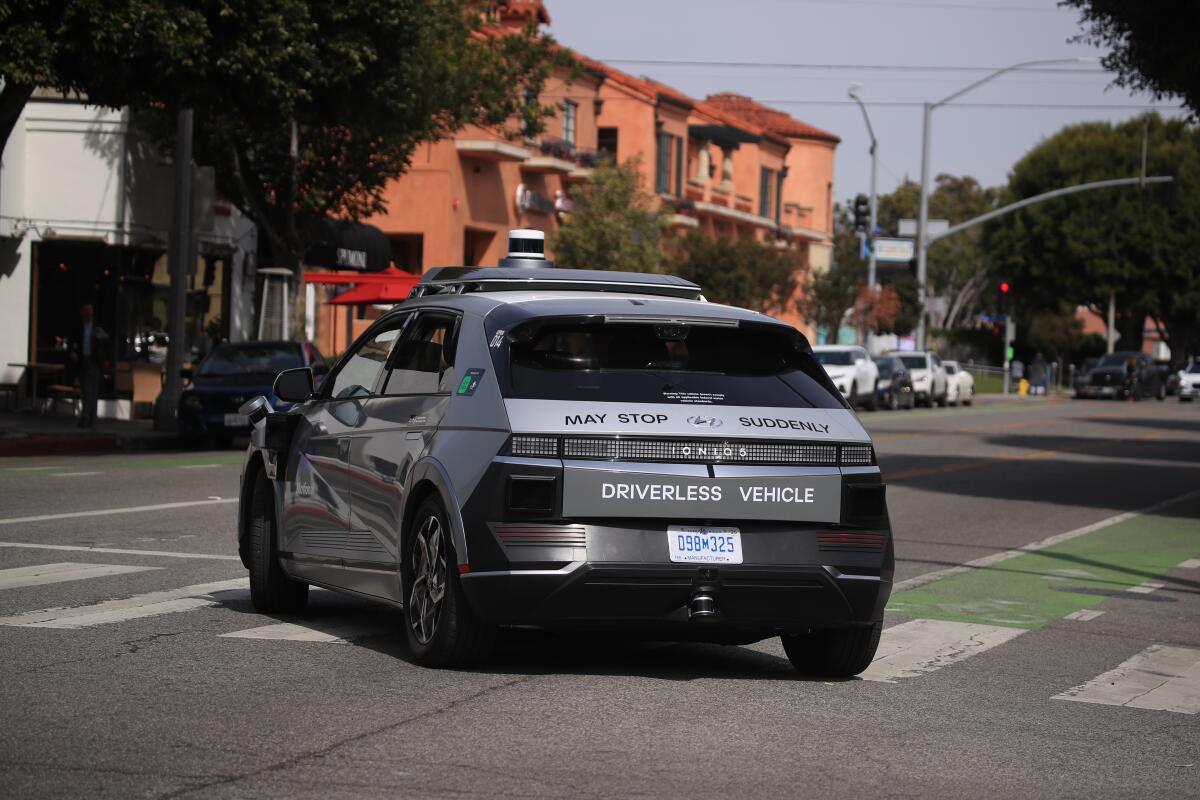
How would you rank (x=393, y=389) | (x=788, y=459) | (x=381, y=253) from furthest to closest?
1. (x=381, y=253)
2. (x=393, y=389)
3. (x=788, y=459)

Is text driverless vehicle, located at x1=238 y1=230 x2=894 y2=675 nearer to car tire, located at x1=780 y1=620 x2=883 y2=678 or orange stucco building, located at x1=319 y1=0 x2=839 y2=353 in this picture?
car tire, located at x1=780 y1=620 x2=883 y2=678

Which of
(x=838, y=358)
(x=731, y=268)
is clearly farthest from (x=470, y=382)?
(x=731, y=268)

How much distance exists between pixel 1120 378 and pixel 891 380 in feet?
68.5

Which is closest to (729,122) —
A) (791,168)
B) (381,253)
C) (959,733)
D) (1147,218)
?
(791,168)

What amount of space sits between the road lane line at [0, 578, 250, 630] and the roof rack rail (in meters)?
2.18

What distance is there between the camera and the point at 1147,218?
81625mm

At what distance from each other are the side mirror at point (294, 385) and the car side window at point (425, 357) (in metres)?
0.93

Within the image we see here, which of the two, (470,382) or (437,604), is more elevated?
(470,382)

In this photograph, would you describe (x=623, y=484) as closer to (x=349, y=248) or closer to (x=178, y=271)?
(x=178, y=271)

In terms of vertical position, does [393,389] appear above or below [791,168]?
below

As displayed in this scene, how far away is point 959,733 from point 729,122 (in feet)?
204

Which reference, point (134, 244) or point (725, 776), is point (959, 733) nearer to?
point (725, 776)

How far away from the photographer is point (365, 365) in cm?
948

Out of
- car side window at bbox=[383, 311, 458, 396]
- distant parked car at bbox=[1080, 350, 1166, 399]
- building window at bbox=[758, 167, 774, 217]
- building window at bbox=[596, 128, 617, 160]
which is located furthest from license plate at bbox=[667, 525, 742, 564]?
building window at bbox=[758, 167, 774, 217]
